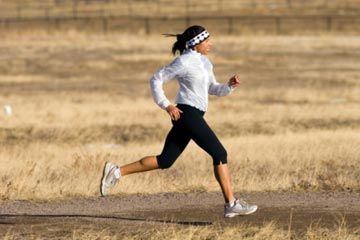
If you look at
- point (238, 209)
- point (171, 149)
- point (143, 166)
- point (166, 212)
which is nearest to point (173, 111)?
point (171, 149)

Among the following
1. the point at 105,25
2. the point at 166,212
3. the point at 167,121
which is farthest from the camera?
the point at 105,25

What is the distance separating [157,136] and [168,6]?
73286 millimetres

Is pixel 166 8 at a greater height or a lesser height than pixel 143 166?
lesser

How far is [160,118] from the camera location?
2628cm

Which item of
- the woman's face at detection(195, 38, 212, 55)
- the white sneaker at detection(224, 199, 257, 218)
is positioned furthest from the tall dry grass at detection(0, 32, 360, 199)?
the woman's face at detection(195, 38, 212, 55)

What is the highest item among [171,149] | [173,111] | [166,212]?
[173,111]

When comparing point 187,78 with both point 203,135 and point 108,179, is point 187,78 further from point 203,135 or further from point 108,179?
point 108,179

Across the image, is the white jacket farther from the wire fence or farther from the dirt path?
the wire fence

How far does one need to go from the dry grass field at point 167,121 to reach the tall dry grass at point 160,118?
3 centimetres

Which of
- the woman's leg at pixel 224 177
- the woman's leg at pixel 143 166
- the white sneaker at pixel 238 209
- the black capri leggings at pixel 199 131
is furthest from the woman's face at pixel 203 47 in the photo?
the white sneaker at pixel 238 209

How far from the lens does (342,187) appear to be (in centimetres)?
1298

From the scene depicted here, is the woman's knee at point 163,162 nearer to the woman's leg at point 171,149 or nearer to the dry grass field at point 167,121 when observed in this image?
the woman's leg at point 171,149

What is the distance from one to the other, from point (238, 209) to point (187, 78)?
1.21m

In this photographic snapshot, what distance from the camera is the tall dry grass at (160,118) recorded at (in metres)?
14.2
